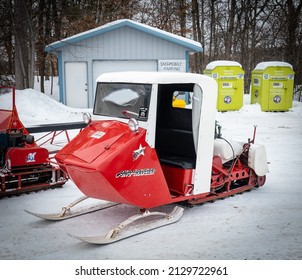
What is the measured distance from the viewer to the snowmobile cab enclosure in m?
4.57

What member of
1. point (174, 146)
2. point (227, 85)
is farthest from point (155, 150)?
point (227, 85)

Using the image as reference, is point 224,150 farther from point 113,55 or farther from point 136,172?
point 113,55

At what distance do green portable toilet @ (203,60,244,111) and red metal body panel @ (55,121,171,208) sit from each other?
41.5 feet

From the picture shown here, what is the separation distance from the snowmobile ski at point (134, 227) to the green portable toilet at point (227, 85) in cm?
1226

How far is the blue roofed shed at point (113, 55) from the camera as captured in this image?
57.9 ft

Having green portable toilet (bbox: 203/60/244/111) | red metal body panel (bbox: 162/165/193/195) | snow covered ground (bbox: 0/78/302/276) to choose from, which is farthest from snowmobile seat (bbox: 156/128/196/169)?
green portable toilet (bbox: 203/60/244/111)

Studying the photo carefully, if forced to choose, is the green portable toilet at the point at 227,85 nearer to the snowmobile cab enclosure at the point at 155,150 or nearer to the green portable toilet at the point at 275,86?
the green portable toilet at the point at 275,86

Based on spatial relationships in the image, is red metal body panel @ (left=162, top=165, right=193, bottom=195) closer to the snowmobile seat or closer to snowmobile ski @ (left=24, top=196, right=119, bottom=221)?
the snowmobile seat

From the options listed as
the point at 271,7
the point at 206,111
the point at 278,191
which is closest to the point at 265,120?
the point at 278,191

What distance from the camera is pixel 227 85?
56.6 ft

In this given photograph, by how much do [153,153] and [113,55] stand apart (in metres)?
13.6

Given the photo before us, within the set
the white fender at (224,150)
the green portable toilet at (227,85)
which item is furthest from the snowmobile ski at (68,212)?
the green portable toilet at (227,85)

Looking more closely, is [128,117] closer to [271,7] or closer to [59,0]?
[59,0]

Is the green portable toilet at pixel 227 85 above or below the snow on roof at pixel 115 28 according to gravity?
below
